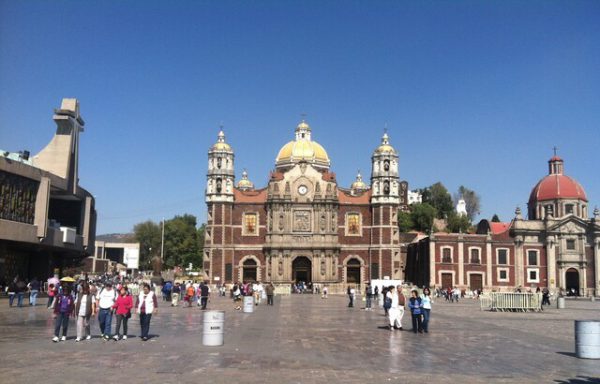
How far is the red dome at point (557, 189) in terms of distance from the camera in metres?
77.4

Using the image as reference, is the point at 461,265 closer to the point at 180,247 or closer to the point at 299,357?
the point at 180,247

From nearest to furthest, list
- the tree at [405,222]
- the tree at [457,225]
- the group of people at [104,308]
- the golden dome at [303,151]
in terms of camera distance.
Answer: the group of people at [104,308] → the golden dome at [303,151] → the tree at [457,225] → the tree at [405,222]

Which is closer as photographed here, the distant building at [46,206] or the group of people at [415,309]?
the group of people at [415,309]

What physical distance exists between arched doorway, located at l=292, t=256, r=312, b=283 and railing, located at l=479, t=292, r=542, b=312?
37.4 meters

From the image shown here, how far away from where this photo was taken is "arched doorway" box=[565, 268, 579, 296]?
70688 millimetres

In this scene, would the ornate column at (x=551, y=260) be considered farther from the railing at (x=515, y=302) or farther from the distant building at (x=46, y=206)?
the distant building at (x=46, y=206)

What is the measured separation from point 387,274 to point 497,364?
188 ft

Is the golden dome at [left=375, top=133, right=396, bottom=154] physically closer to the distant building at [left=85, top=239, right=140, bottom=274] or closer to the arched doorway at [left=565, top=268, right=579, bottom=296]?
the arched doorway at [left=565, top=268, right=579, bottom=296]

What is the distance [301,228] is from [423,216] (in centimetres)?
3864

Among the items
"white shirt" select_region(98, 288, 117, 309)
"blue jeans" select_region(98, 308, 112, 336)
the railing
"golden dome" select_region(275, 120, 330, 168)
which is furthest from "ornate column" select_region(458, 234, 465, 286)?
"white shirt" select_region(98, 288, 117, 309)

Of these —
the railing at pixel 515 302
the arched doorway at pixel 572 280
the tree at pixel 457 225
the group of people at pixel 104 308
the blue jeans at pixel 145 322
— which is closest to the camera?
the group of people at pixel 104 308

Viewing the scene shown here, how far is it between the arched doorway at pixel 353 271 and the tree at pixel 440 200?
43.4 m

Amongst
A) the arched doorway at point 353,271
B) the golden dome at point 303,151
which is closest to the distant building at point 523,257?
the arched doorway at point 353,271

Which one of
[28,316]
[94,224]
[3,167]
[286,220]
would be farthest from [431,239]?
[28,316]
